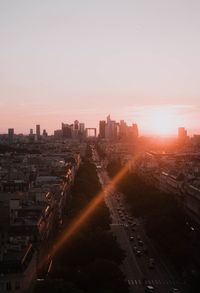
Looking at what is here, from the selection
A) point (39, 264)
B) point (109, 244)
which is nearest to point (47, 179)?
point (109, 244)

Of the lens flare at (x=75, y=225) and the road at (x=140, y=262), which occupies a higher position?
the lens flare at (x=75, y=225)

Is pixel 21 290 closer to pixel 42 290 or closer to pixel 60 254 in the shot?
pixel 42 290

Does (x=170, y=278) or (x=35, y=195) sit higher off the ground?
(x=35, y=195)

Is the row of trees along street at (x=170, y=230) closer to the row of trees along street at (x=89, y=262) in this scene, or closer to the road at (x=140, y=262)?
the road at (x=140, y=262)

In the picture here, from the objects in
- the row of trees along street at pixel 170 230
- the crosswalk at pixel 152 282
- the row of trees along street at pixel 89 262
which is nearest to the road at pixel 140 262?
the crosswalk at pixel 152 282

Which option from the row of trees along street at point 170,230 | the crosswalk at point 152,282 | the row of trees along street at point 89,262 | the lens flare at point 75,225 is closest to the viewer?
the row of trees along street at point 89,262

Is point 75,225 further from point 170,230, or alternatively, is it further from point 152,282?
point 152,282
